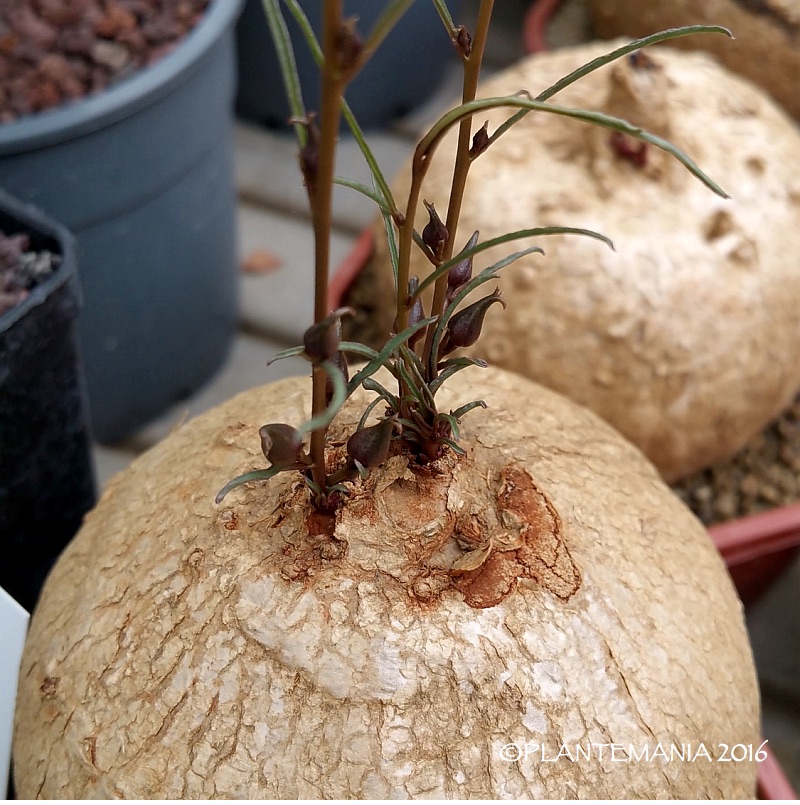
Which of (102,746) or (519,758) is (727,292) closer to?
(519,758)

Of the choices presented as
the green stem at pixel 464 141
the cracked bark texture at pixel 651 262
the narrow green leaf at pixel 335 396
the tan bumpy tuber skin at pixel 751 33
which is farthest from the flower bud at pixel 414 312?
the tan bumpy tuber skin at pixel 751 33

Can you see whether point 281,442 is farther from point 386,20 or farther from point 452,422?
point 386,20

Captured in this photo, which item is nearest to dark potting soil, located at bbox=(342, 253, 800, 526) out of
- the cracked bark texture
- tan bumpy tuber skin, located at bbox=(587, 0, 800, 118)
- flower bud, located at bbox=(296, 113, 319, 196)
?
the cracked bark texture

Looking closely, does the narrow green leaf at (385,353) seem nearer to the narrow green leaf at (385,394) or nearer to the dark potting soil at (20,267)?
the narrow green leaf at (385,394)

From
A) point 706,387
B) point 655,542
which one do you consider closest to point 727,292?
point 706,387

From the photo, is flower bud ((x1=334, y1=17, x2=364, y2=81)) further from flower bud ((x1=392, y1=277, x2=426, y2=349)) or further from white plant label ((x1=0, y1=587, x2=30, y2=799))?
white plant label ((x1=0, y1=587, x2=30, y2=799))

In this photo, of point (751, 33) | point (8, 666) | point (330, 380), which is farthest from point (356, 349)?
point (751, 33)
